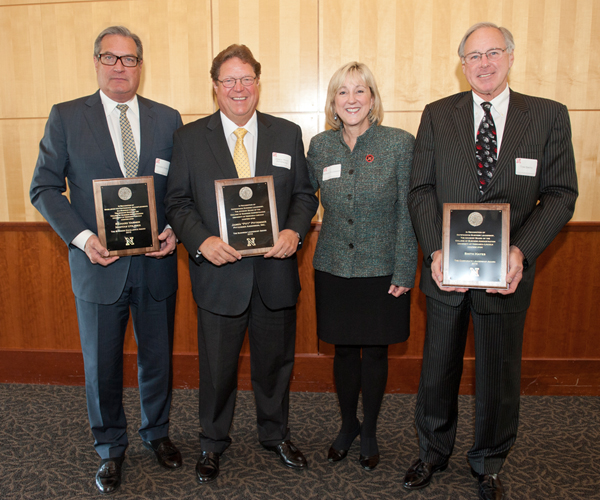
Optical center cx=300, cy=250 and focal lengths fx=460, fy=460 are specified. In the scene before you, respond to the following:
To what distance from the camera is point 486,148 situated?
6.83ft

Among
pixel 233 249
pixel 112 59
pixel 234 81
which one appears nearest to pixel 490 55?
pixel 234 81

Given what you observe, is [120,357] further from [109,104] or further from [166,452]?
[109,104]

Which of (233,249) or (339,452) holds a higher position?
(233,249)

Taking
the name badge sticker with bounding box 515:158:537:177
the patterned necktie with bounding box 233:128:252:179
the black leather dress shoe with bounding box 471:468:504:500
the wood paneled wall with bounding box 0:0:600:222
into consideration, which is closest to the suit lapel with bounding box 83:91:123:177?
the patterned necktie with bounding box 233:128:252:179

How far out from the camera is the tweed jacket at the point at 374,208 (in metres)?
2.25

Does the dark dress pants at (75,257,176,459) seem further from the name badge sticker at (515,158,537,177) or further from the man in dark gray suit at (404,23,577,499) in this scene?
the name badge sticker at (515,158,537,177)

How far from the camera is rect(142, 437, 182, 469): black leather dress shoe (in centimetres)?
251

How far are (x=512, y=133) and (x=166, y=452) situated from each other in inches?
95.0

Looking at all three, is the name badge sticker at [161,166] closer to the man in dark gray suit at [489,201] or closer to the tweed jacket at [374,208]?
the tweed jacket at [374,208]

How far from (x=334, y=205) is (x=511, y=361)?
1125 mm

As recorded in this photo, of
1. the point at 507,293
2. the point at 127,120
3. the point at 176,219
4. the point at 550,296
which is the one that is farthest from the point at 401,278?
the point at 550,296

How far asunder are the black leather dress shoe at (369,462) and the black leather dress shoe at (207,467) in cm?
78

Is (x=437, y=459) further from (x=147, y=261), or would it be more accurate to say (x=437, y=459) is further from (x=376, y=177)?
(x=147, y=261)

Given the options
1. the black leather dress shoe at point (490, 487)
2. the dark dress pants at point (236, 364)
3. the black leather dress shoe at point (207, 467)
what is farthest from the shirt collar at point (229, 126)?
the black leather dress shoe at point (490, 487)
